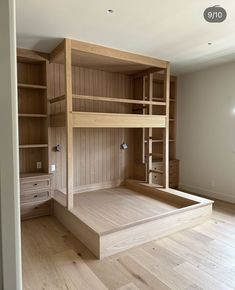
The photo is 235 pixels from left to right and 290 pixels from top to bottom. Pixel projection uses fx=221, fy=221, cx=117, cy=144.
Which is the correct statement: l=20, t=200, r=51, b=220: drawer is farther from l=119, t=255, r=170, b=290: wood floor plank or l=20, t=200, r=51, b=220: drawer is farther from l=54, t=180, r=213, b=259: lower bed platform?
l=119, t=255, r=170, b=290: wood floor plank

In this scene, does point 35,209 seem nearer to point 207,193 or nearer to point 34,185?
point 34,185

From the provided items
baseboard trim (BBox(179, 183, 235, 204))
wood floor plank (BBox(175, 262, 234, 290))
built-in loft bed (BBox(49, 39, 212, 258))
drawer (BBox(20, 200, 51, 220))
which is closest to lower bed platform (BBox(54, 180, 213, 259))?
built-in loft bed (BBox(49, 39, 212, 258))

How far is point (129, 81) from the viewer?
477 centimetres

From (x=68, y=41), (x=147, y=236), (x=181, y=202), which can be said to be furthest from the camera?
(x=181, y=202)

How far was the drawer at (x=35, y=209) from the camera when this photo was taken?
3389 millimetres

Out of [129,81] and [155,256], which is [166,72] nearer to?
[129,81]

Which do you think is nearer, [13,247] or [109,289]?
[13,247]

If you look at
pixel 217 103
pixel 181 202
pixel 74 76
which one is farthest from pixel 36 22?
pixel 217 103

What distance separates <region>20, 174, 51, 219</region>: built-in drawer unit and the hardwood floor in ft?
1.41

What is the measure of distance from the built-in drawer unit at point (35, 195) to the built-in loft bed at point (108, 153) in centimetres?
23

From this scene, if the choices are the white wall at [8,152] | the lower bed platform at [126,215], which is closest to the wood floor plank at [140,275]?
the lower bed platform at [126,215]

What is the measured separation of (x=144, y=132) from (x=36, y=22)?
2.77 meters

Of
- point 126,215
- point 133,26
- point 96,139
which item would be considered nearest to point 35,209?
point 126,215

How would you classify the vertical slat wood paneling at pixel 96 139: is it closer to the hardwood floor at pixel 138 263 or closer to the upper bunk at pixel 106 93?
the upper bunk at pixel 106 93
